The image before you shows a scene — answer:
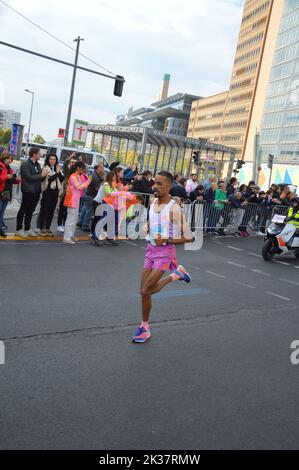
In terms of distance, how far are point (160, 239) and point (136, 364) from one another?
142 cm

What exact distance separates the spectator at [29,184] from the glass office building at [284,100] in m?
65.2

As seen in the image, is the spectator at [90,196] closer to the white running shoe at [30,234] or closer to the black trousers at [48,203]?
the black trousers at [48,203]

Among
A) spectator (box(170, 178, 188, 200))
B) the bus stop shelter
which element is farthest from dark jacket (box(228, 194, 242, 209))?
the bus stop shelter

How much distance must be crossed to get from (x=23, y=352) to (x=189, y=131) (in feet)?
487

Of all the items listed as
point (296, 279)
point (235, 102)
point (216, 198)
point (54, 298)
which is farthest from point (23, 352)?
point (235, 102)

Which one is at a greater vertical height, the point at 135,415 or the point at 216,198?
the point at 216,198

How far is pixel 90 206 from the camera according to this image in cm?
1332

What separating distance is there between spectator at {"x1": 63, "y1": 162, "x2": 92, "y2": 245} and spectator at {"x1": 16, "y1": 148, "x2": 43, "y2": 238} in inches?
28.7

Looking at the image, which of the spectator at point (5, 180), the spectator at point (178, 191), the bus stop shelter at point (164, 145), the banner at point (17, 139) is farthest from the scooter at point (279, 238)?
the bus stop shelter at point (164, 145)

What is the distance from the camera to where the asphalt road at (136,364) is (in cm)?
347

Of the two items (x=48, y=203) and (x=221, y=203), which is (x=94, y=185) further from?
(x=221, y=203)

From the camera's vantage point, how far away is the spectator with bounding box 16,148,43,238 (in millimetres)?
10688

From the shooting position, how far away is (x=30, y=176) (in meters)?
10.7

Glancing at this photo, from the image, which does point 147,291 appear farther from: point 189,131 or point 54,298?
point 189,131
